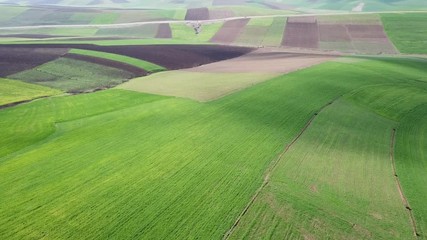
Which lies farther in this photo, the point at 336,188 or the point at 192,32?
the point at 192,32

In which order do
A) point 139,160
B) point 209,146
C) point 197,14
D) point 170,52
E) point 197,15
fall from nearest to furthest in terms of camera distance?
point 139,160 < point 209,146 < point 170,52 < point 197,15 < point 197,14

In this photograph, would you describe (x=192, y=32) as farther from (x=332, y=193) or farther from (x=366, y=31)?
(x=332, y=193)

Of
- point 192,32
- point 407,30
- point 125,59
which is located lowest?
point 192,32

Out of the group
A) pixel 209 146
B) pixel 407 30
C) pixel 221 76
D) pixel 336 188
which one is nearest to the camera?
pixel 336 188

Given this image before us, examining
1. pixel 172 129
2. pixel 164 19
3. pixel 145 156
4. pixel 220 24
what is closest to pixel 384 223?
pixel 145 156

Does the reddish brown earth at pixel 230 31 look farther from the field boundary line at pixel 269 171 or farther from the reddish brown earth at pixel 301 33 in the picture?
the field boundary line at pixel 269 171

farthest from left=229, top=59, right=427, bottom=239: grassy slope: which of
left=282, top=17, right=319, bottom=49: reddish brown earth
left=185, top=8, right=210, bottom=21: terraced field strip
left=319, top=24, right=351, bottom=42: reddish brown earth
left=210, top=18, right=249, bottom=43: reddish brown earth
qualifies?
left=185, top=8, right=210, bottom=21: terraced field strip

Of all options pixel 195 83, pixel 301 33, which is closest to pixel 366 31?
pixel 301 33

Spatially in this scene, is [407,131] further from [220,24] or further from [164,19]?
[164,19]
